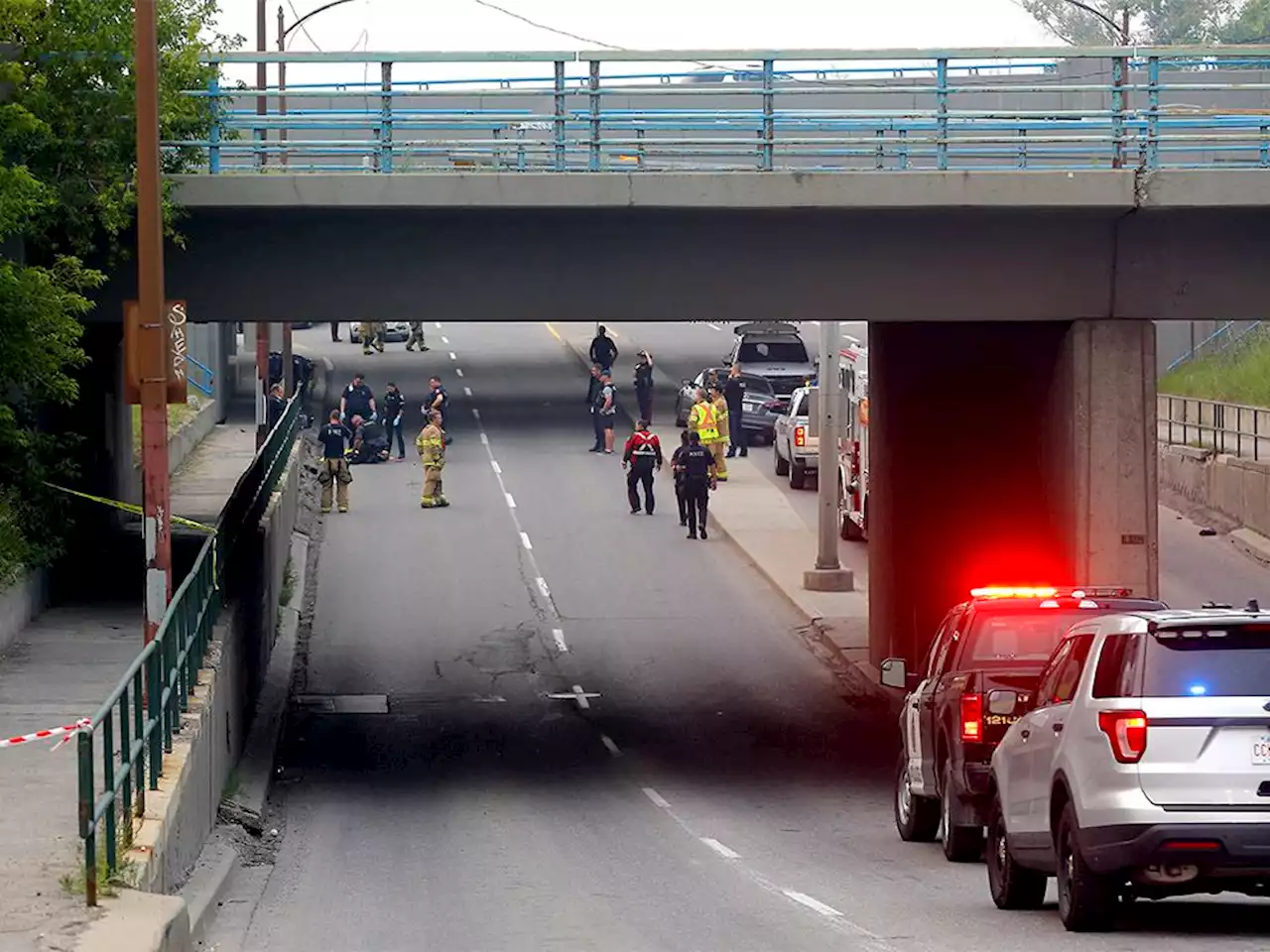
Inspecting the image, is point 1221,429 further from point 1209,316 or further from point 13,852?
point 13,852

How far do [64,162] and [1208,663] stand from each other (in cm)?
1547

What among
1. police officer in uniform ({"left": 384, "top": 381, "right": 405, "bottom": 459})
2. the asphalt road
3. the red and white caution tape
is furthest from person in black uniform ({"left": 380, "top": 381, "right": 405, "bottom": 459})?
the red and white caution tape

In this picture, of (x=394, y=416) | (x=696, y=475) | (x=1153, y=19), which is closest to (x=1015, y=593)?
(x=696, y=475)

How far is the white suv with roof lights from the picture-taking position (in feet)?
36.8

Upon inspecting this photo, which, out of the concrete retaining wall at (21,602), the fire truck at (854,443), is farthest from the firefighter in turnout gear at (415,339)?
the concrete retaining wall at (21,602)

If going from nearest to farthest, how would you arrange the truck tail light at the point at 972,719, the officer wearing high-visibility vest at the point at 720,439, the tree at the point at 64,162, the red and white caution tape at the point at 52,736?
1. the red and white caution tape at the point at 52,736
2. the truck tail light at the point at 972,719
3. the tree at the point at 64,162
4. the officer wearing high-visibility vest at the point at 720,439

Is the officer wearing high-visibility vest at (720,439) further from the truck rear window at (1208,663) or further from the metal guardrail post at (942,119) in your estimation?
the truck rear window at (1208,663)

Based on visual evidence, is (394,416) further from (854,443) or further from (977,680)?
(977,680)

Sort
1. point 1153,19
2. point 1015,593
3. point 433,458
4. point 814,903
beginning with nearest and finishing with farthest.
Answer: point 814,903
point 1015,593
point 433,458
point 1153,19

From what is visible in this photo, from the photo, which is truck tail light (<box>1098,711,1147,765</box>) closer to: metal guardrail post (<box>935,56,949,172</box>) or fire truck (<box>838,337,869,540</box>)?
metal guardrail post (<box>935,56,949,172</box>)

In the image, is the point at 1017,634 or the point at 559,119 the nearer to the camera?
the point at 1017,634

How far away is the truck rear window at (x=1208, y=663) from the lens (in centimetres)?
1130

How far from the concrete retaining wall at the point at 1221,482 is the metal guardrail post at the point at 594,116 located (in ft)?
62.1

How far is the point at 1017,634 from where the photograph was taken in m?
16.7
